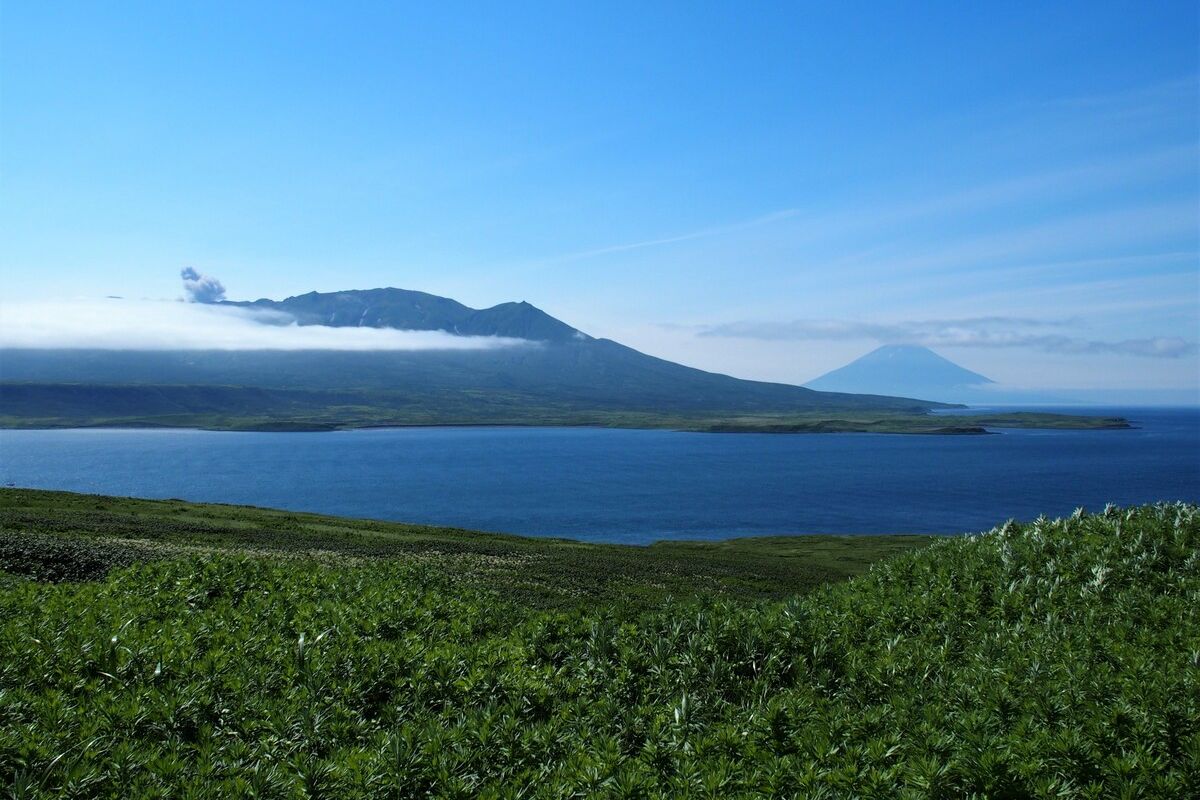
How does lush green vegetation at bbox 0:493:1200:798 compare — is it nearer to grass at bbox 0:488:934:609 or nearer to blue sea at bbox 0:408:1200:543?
grass at bbox 0:488:934:609

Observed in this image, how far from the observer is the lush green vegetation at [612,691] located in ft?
23.5

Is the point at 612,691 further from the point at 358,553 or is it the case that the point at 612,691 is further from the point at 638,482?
the point at 638,482

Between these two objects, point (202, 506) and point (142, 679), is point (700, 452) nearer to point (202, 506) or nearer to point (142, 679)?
point (202, 506)

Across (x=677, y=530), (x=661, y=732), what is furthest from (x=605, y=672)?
(x=677, y=530)

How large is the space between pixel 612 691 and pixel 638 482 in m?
121

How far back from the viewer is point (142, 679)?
9.88m

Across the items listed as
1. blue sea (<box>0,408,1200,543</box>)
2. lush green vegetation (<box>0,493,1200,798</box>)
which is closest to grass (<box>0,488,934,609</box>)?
lush green vegetation (<box>0,493,1200,798</box>)

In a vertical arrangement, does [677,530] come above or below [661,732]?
below

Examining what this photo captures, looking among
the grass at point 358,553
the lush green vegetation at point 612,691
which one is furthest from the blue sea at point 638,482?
the lush green vegetation at point 612,691

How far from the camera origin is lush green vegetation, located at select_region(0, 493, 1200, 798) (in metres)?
A: 7.15

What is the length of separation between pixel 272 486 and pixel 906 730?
415ft

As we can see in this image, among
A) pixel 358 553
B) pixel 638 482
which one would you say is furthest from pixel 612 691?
pixel 638 482

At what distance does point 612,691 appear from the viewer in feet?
34.2

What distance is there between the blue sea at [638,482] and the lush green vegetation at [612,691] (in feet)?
231
